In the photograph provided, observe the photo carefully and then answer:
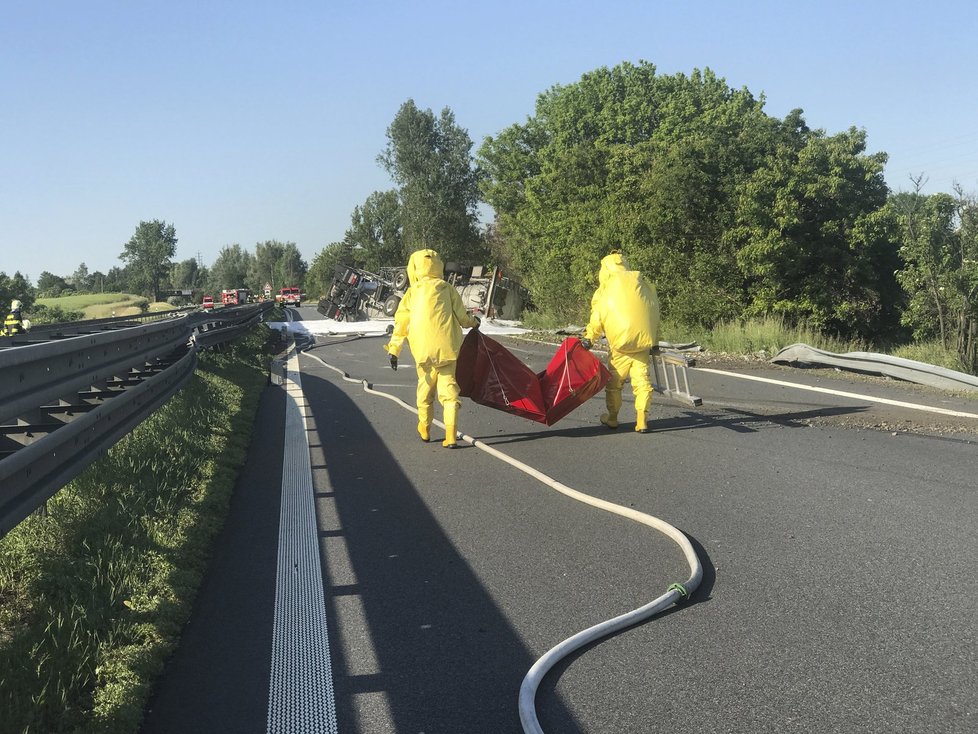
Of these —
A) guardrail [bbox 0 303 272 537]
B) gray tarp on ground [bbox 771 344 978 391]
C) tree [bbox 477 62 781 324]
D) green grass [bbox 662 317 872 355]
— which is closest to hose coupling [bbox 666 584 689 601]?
guardrail [bbox 0 303 272 537]

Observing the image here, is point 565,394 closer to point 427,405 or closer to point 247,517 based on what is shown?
point 427,405

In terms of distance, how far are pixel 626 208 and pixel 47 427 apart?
20361 mm

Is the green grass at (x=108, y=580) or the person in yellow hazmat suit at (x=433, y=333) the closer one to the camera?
the green grass at (x=108, y=580)

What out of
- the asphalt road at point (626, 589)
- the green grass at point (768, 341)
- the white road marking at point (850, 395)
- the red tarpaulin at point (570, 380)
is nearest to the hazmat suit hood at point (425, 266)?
the red tarpaulin at point (570, 380)

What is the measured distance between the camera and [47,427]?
5.68 meters

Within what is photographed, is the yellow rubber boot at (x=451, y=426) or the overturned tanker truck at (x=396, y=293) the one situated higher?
the overturned tanker truck at (x=396, y=293)

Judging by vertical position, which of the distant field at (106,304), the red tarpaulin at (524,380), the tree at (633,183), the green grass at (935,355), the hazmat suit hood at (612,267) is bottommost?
the distant field at (106,304)

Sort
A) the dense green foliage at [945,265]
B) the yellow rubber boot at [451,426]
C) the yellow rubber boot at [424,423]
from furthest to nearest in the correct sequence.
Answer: the dense green foliage at [945,265]
the yellow rubber boot at [424,423]
the yellow rubber boot at [451,426]

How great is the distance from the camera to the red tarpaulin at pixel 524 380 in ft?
31.9

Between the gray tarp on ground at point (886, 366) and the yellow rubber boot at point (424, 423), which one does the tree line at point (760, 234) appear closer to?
the gray tarp on ground at point (886, 366)

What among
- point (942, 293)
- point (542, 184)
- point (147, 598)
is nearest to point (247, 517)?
point (147, 598)

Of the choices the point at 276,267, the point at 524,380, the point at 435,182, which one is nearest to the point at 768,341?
the point at 524,380

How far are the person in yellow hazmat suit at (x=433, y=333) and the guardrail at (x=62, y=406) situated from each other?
2.56 metres

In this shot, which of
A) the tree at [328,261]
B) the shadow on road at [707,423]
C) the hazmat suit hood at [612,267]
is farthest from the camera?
the tree at [328,261]
